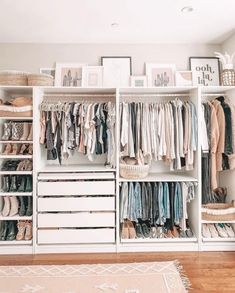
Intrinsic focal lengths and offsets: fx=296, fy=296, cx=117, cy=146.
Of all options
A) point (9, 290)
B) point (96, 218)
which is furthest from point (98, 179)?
point (9, 290)

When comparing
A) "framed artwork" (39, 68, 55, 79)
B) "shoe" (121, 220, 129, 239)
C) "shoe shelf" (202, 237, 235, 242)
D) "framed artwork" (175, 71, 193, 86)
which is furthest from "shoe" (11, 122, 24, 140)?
"shoe shelf" (202, 237, 235, 242)

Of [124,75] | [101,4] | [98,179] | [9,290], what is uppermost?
[101,4]

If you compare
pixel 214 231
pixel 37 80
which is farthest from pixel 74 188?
pixel 214 231

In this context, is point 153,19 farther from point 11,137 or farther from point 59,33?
point 11,137

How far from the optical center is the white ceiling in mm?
2654

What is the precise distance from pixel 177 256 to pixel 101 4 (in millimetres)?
2576

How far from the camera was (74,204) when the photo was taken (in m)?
3.17

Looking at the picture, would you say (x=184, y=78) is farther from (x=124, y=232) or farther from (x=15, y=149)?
(x=15, y=149)

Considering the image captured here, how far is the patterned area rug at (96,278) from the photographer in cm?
241

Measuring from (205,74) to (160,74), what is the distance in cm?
57

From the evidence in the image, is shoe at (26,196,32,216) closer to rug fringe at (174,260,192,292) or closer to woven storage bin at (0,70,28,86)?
woven storage bin at (0,70,28,86)

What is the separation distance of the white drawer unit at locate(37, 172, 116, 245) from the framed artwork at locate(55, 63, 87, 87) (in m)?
1.20

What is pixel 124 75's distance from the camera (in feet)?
12.1

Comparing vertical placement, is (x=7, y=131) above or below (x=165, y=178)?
above
